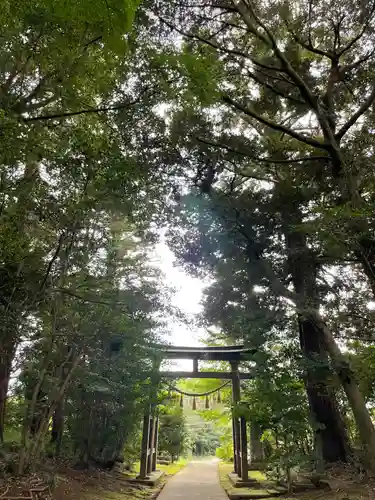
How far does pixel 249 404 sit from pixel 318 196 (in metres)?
4.99

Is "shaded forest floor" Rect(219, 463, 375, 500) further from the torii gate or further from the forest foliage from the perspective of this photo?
the torii gate

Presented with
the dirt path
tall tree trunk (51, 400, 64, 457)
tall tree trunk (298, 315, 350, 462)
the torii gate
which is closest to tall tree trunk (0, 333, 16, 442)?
tall tree trunk (51, 400, 64, 457)

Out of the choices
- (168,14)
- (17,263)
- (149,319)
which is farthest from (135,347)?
(168,14)

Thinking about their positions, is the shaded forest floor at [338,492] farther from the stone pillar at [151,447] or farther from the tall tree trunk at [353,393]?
the stone pillar at [151,447]

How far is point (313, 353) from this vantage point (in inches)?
307

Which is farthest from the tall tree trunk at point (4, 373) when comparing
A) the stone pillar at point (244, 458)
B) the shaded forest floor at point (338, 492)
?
the stone pillar at point (244, 458)

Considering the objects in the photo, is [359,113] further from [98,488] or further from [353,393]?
[98,488]

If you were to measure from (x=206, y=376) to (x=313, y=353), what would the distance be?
18.4 ft

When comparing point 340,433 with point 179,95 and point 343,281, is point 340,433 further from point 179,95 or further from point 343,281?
point 179,95

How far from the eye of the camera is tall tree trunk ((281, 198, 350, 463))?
25.6 ft

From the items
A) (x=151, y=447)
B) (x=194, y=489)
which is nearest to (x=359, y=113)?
(x=194, y=489)

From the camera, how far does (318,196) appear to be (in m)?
8.05

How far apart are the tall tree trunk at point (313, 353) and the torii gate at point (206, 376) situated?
192 centimetres

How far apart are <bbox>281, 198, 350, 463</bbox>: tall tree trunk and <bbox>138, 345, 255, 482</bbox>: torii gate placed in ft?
6.29
